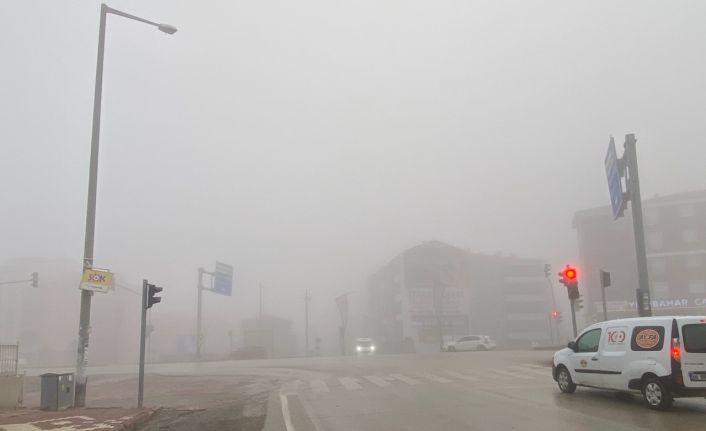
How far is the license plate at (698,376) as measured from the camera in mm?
10305

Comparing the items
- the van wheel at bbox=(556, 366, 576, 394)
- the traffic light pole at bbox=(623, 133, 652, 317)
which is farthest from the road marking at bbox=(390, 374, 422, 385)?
the traffic light pole at bbox=(623, 133, 652, 317)

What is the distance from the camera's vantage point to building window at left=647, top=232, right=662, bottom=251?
81250mm

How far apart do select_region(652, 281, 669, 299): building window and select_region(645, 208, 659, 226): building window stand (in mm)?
8381

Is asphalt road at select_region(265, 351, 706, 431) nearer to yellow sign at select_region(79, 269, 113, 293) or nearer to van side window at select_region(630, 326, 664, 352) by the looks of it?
van side window at select_region(630, 326, 664, 352)

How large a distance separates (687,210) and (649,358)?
80222mm

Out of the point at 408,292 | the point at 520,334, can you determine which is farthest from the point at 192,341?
the point at 520,334

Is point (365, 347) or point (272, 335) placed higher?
point (272, 335)

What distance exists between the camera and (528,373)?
62.9 feet

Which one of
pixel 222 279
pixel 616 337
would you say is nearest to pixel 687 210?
pixel 222 279

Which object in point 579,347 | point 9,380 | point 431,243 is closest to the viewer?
point 579,347

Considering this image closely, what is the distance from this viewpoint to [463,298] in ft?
358

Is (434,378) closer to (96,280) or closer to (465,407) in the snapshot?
(465,407)

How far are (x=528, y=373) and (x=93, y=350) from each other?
89008mm

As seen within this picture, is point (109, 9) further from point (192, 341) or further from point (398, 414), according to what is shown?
point (192, 341)
